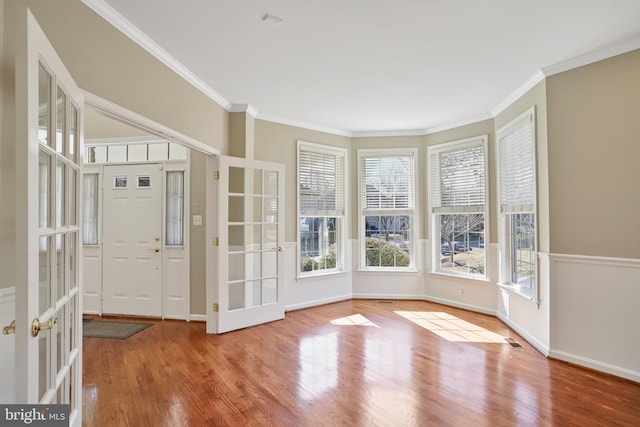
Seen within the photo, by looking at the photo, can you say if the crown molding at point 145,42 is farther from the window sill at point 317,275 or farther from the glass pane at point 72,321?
the window sill at point 317,275

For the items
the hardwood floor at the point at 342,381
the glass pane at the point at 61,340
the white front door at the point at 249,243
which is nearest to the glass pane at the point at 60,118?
the glass pane at the point at 61,340

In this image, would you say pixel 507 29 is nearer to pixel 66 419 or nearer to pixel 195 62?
pixel 195 62

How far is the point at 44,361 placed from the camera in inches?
56.7

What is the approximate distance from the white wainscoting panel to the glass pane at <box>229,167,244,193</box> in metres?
3.37

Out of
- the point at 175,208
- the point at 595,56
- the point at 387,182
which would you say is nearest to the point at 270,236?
the point at 175,208

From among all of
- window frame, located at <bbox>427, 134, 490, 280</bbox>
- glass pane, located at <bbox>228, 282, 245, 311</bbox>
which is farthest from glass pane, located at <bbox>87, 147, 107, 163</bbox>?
window frame, located at <bbox>427, 134, 490, 280</bbox>

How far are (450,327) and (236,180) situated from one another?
3140 millimetres

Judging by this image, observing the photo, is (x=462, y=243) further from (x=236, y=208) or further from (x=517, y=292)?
(x=236, y=208)

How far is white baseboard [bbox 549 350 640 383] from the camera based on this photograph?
2.68 m

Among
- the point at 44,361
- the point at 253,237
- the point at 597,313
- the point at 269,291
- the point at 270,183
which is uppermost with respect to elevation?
the point at 270,183

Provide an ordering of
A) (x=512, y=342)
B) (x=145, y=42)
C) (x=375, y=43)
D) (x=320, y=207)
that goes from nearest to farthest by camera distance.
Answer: (x=145, y=42), (x=375, y=43), (x=512, y=342), (x=320, y=207)

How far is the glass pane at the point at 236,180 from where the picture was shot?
4039 millimetres

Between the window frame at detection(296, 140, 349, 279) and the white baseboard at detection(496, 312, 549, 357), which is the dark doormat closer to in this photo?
the window frame at detection(296, 140, 349, 279)

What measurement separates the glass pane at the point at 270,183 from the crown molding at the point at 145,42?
1102mm
